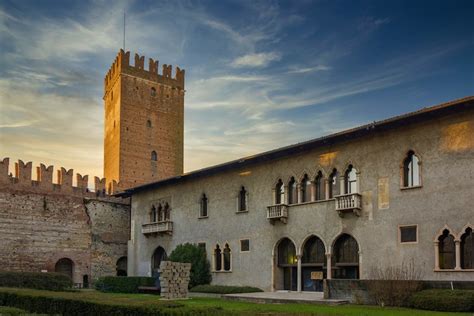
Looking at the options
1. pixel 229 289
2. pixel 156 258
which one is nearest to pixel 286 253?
pixel 229 289

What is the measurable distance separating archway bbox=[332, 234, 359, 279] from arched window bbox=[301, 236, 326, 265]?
2.45 feet

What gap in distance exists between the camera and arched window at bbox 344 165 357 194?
25188 mm

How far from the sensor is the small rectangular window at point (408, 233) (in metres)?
22.4

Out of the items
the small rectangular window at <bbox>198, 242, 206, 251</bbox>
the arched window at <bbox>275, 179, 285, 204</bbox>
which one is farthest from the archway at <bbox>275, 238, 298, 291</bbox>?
the small rectangular window at <bbox>198, 242, 206, 251</bbox>

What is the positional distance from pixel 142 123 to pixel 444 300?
4027cm

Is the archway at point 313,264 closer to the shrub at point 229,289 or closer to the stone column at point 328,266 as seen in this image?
the stone column at point 328,266

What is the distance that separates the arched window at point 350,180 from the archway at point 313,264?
3.00m

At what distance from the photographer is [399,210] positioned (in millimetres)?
23016

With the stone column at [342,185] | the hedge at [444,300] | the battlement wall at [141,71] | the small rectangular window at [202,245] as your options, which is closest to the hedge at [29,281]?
the small rectangular window at [202,245]

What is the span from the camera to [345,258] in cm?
2538

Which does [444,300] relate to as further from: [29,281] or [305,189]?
[29,281]

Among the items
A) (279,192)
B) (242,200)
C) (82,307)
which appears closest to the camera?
(82,307)

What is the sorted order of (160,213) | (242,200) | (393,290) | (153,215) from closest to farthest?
(393,290) → (242,200) → (160,213) → (153,215)

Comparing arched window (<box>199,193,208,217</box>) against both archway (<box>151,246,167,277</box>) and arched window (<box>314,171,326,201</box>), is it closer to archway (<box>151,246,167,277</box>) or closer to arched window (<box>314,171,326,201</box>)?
archway (<box>151,246,167,277</box>)
